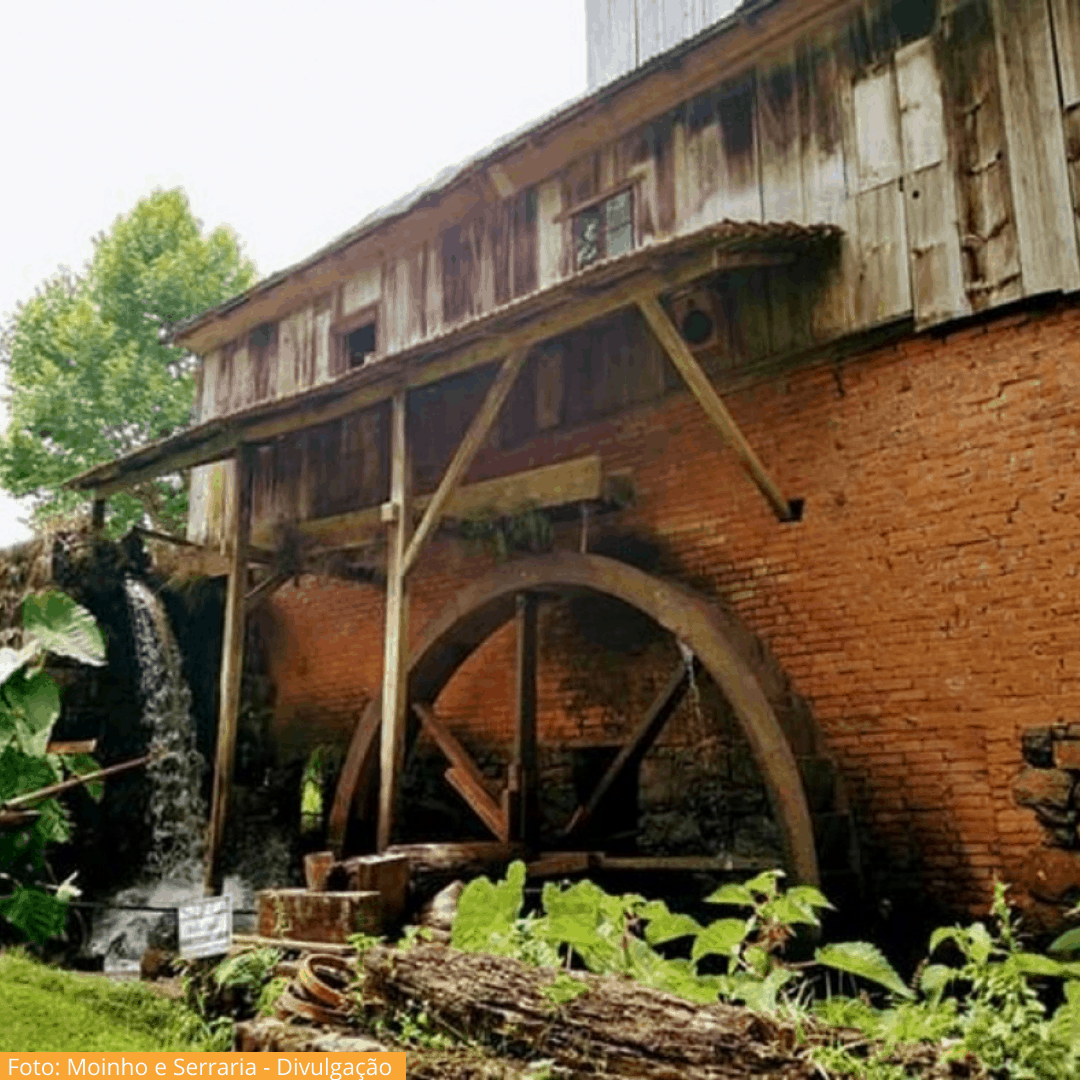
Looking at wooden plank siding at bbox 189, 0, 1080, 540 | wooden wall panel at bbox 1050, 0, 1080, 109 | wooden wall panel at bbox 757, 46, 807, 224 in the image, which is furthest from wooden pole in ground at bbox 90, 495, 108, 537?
wooden wall panel at bbox 1050, 0, 1080, 109

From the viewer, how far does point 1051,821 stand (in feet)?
16.6

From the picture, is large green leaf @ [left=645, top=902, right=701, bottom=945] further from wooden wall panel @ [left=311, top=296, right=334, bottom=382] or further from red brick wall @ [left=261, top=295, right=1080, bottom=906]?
wooden wall panel @ [left=311, top=296, right=334, bottom=382]

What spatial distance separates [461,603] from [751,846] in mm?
2408

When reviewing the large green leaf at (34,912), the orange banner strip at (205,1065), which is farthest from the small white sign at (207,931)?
the large green leaf at (34,912)

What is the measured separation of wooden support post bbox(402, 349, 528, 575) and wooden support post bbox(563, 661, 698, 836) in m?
1.68

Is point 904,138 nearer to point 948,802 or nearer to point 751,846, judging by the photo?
point 948,802

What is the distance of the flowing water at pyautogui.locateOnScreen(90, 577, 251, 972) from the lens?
358 inches

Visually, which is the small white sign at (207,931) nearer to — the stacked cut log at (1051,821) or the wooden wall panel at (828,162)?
the stacked cut log at (1051,821)

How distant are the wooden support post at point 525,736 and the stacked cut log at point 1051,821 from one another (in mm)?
2801

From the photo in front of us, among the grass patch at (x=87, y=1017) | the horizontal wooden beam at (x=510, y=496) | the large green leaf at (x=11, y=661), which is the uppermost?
the horizontal wooden beam at (x=510, y=496)

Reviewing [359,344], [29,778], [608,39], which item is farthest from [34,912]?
[608,39]

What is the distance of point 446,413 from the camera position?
820 centimetres

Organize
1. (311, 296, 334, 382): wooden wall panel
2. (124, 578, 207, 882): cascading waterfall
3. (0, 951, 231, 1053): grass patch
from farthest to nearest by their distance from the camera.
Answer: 1. (311, 296, 334, 382): wooden wall panel
2. (124, 578, 207, 882): cascading waterfall
3. (0, 951, 231, 1053): grass patch

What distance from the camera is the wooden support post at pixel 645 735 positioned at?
255 inches
